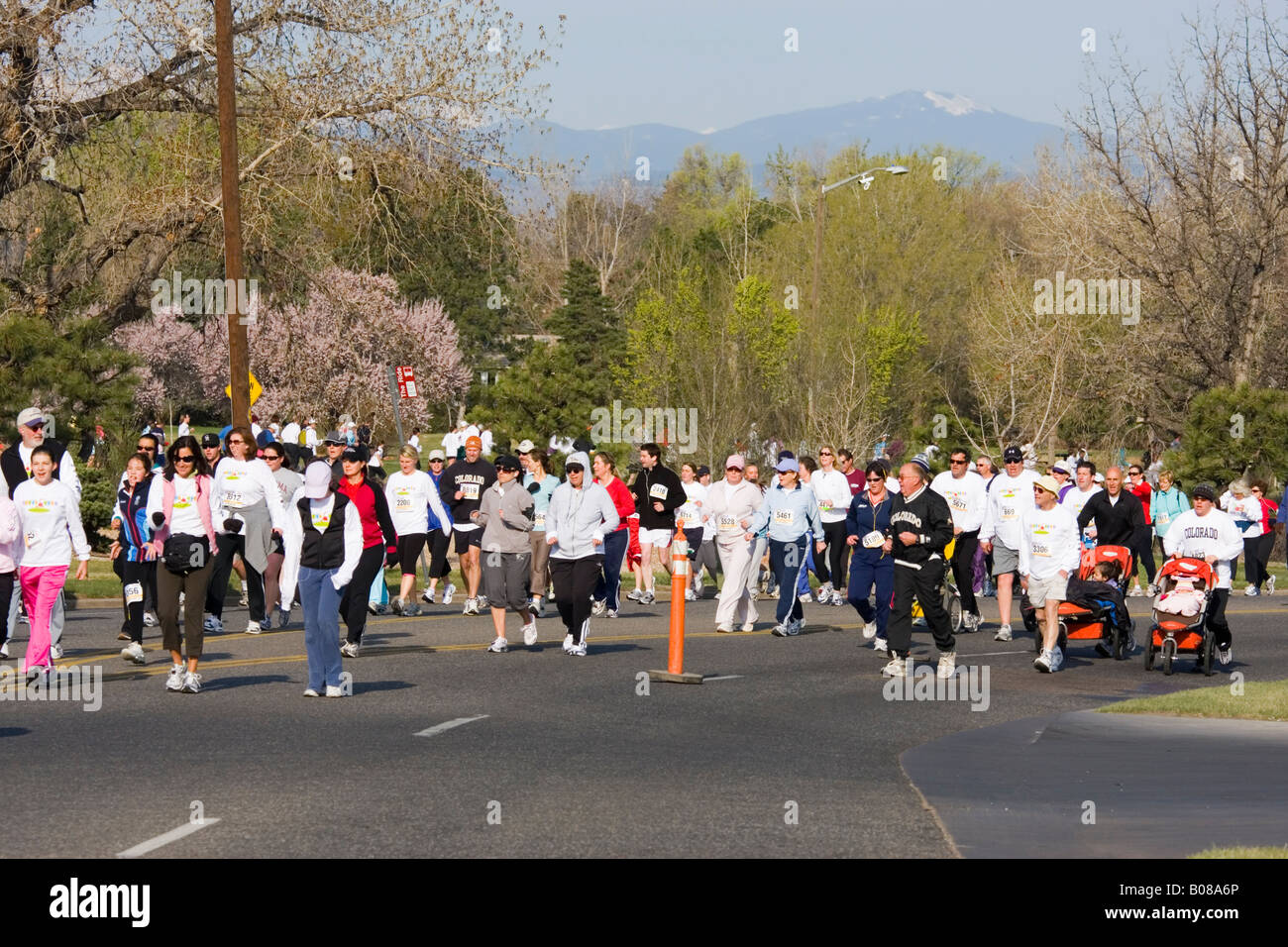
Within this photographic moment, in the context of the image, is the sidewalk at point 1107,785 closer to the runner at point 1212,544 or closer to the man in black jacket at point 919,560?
the man in black jacket at point 919,560

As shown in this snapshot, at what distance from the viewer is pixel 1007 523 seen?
19.2m

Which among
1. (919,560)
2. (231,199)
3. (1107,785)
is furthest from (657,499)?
(1107,785)

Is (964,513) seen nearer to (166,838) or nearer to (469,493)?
(469,493)

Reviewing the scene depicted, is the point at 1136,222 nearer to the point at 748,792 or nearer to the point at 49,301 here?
the point at 49,301

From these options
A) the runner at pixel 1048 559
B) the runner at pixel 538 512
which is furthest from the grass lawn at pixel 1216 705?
the runner at pixel 538 512

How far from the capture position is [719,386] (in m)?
40.5

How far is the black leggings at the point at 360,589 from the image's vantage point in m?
14.9

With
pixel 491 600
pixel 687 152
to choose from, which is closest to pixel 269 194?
pixel 491 600

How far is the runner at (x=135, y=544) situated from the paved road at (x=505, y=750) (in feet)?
1.52

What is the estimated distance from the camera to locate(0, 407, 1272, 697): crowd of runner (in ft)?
45.6

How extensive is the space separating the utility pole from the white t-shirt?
11.9 meters

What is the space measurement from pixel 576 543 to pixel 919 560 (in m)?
3.46

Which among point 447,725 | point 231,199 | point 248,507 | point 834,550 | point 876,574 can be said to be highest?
point 231,199

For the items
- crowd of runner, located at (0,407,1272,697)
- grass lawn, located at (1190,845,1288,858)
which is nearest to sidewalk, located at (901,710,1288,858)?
grass lawn, located at (1190,845,1288,858)
